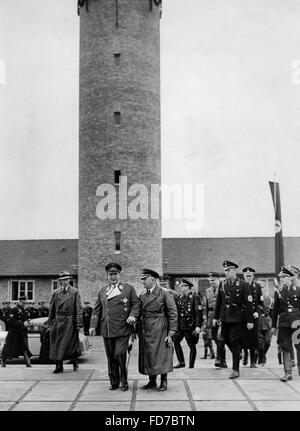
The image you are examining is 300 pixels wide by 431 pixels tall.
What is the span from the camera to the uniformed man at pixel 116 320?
31.2ft

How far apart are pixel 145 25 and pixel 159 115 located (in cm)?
489

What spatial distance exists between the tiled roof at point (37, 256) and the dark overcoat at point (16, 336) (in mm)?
33575

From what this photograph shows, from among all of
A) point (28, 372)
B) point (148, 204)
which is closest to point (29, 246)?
point (148, 204)

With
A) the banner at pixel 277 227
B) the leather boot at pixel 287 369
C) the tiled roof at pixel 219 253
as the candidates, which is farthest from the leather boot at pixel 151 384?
the tiled roof at pixel 219 253

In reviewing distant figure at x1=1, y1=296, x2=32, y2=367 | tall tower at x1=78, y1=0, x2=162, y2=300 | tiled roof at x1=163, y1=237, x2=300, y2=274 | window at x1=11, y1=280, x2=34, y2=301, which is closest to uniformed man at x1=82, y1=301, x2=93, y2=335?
tall tower at x1=78, y1=0, x2=162, y2=300

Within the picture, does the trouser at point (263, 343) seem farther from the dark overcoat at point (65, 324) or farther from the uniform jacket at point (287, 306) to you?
the dark overcoat at point (65, 324)

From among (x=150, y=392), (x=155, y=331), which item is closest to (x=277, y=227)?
(x=155, y=331)

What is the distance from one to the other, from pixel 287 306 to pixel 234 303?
2.74 feet

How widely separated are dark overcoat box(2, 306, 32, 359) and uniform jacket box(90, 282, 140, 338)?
12.2ft

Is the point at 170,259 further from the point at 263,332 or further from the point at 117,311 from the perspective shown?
the point at 117,311

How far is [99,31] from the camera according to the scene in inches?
1451
